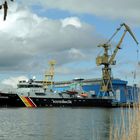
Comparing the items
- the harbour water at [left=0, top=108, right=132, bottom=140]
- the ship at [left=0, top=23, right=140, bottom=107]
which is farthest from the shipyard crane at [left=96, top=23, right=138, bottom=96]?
the harbour water at [left=0, top=108, right=132, bottom=140]

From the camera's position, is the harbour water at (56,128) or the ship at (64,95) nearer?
the harbour water at (56,128)

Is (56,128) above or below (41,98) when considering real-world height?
below

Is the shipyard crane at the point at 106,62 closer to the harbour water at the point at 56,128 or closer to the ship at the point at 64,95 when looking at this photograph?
the ship at the point at 64,95

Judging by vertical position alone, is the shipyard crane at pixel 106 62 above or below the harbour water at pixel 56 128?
above

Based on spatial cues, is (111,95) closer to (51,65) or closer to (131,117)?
(51,65)

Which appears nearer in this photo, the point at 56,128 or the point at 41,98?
the point at 56,128

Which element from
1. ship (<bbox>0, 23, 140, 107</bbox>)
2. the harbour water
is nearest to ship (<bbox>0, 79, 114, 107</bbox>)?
ship (<bbox>0, 23, 140, 107</bbox>)

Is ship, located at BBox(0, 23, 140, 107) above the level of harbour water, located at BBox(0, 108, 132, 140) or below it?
above

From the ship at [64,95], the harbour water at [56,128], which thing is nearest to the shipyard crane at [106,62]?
the ship at [64,95]

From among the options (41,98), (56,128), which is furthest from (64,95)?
(56,128)

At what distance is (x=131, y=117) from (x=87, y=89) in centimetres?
15271

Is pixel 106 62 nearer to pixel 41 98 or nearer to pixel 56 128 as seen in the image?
pixel 41 98

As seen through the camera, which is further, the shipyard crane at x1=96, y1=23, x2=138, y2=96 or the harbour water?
the shipyard crane at x1=96, y1=23, x2=138, y2=96

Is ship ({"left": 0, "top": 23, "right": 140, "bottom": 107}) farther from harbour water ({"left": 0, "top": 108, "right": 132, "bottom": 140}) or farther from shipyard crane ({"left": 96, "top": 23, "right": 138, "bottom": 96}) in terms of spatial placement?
harbour water ({"left": 0, "top": 108, "right": 132, "bottom": 140})
